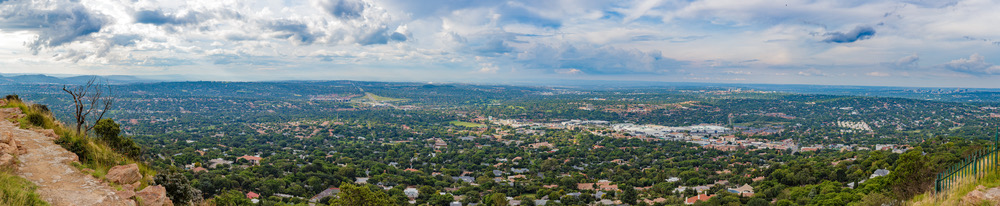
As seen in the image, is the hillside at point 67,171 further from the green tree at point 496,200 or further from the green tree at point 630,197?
the green tree at point 630,197

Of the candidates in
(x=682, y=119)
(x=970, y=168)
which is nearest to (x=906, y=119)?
(x=682, y=119)

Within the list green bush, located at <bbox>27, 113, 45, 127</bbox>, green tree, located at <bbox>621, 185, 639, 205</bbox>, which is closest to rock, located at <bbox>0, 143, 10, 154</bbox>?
green bush, located at <bbox>27, 113, 45, 127</bbox>

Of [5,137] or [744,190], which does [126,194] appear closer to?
[5,137]

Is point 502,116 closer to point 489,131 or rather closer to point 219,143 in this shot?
point 489,131

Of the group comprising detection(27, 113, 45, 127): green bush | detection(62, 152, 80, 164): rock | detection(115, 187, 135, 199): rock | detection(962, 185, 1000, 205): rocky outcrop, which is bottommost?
detection(115, 187, 135, 199): rock

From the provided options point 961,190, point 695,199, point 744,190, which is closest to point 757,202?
point 695,199

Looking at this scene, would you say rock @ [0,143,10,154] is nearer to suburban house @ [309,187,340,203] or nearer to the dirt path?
the dirt path
